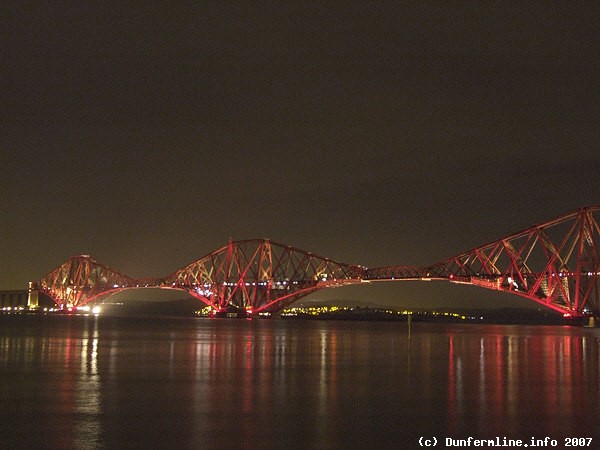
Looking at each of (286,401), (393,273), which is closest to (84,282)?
(393,273)

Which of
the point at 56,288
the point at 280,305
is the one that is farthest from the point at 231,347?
the point at 56,288

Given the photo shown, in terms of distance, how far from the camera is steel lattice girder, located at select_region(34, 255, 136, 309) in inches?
7052

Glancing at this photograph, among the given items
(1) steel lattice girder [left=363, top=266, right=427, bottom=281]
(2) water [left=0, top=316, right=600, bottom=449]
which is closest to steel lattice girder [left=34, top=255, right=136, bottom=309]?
(1) steel lattice girder [left=363, top=266, right=427, bottom=281]

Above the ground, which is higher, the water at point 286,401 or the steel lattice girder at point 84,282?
the steel lattice girder at point 84,282

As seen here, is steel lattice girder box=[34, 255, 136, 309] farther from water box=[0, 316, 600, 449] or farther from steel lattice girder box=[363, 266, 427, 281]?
water box=[0, 316, 600, 449]

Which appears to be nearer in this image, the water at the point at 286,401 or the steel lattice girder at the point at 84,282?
the water at the point at 286,401

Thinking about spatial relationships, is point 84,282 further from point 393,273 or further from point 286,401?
point 286,401

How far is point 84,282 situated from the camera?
608 ft

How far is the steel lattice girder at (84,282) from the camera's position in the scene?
179 meters

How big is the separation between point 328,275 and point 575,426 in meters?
126

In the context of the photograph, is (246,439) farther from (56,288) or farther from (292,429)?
(56,288)

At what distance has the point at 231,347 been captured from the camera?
41438 millimetres

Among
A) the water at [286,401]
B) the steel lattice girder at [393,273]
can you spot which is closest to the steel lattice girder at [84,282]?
the steel lattice girder at [393,273]

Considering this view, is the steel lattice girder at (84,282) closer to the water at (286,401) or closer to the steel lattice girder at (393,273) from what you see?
the steel lattice girder at (393,273)
